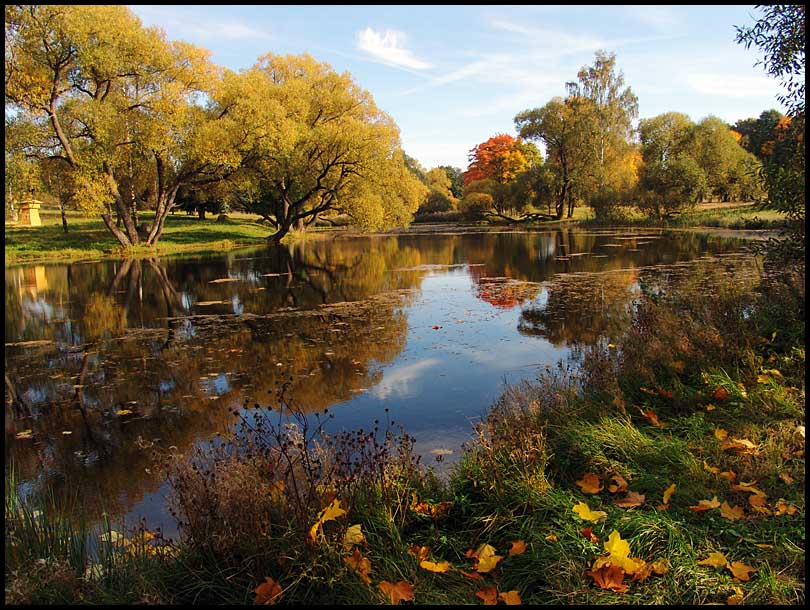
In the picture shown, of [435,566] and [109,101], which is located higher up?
[109,101]

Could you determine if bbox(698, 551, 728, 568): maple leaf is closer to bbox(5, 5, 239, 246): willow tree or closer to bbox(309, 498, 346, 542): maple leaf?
bbox(309, 498, 346, 542): maple leaf

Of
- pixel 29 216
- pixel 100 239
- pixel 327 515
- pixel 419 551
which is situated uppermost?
pixel 29 216

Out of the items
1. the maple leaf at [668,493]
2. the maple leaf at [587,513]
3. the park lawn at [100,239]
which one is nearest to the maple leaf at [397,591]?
the maple leaf at [587,513]

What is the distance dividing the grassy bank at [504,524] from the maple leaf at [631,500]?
0.04 ft

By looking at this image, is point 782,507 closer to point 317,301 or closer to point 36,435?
point 36,435

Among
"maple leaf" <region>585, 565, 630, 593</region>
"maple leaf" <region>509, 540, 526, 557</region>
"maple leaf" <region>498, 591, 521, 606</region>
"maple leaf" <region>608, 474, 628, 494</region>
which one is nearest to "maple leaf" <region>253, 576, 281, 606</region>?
"maple leaf" <region>498, 591, 521, 606</region>

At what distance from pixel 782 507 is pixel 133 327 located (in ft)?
39.5

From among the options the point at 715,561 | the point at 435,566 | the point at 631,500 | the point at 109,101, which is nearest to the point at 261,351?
the point at 435,566

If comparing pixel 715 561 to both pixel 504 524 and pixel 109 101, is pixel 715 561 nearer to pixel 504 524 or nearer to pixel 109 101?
pixel 504 524

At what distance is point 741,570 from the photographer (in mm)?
3139

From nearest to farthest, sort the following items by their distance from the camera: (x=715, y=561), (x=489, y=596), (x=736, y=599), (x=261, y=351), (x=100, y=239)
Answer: (x=736, y=599) < (x=489, y=596) < (x=715, y=561) < (x=261, y=351) < (x=100, y=239)

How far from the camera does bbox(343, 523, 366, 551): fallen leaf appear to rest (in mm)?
3549

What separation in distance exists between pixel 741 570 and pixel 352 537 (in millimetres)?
2262

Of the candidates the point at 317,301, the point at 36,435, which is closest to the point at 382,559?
the point at 36,435
